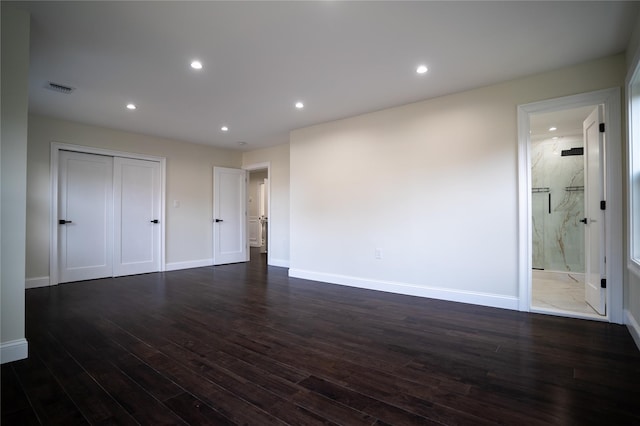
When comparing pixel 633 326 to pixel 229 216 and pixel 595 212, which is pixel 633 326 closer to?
pixel 595 212

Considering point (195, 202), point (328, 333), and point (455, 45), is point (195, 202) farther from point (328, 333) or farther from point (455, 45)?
point (455, 45)

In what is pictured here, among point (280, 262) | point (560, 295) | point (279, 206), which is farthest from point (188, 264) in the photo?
point (560, 295)

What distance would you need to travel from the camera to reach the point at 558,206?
584 cm

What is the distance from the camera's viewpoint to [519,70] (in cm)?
319

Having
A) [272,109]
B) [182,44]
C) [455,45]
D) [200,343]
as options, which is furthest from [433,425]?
[272,109]

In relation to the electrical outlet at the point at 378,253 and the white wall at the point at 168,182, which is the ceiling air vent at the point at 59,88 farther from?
the electrical outlet at the point at 378,253

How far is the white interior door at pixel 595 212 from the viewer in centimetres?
304

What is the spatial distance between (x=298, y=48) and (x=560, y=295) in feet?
14.9

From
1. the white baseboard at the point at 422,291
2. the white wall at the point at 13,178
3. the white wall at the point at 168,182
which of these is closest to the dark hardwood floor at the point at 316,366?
the white baseboard at the point at 422,291

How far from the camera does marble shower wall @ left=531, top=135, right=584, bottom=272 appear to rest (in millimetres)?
5641

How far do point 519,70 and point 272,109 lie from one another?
307 cm

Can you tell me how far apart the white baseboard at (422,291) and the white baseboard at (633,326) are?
876mm

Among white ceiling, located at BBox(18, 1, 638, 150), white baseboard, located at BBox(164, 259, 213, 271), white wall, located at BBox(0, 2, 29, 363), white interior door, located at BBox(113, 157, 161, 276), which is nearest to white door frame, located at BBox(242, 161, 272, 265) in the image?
white baseboard, located at BBox(164, 259, 213, 271)

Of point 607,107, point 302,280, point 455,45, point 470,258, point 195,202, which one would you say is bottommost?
point 302,280
